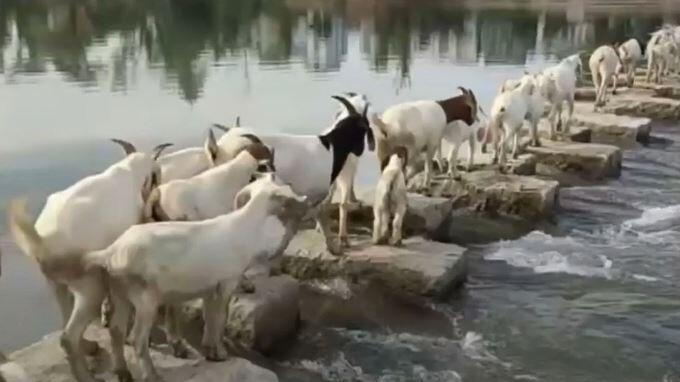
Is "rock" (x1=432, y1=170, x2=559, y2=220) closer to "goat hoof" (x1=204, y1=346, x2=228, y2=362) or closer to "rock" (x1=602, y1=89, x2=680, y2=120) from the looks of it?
"goat hoof" (x1=204, y1=346, x2=228, y2=362)

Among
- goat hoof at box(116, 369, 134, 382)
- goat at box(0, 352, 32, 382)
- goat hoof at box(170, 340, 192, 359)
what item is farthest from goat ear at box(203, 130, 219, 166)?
goat at box(0, 352, 32, 382)

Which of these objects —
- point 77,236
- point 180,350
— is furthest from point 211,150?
point 77,236

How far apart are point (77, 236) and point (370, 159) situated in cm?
738

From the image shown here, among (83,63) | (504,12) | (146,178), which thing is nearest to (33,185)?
(146,178)

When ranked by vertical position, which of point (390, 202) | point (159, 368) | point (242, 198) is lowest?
point (159, 368)

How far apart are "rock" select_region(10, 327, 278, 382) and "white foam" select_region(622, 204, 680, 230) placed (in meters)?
5.35

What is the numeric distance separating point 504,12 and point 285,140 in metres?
34.9

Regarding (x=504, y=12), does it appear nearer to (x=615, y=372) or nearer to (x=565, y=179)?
(x=565, y=179)

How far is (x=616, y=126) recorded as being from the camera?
46.3ft

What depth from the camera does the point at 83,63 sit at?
2244 centimetres

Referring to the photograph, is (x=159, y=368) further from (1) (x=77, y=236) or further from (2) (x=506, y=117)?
(2) (x=506, y=117)

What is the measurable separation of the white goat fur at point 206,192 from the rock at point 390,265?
1692mm

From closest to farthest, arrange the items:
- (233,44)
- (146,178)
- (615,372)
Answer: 1. (146,178)
2. (615,372)
3. (233,44)

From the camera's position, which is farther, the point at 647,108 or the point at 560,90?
the point at 647,108
